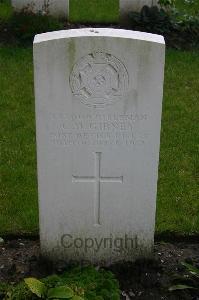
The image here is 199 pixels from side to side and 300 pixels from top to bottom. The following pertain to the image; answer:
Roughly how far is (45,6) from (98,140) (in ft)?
20.6

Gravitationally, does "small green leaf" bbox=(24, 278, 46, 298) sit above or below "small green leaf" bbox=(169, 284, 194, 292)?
above

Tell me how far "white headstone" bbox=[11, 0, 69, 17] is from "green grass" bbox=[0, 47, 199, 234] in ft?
3.26

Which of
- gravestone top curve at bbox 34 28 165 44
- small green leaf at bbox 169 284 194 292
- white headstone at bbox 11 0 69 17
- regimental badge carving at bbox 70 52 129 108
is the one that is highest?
white headstone at bbox 11 0 69 17

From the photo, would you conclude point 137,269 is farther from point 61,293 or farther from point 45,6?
point 45,6

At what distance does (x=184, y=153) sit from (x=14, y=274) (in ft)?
8.70

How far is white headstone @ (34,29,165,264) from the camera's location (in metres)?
3.99

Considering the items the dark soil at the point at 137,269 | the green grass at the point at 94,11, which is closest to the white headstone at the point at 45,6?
the green grass at the point at 94,11

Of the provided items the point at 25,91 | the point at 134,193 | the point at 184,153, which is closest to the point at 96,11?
the point at 25,91

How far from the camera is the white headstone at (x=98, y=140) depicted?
399 centimetres

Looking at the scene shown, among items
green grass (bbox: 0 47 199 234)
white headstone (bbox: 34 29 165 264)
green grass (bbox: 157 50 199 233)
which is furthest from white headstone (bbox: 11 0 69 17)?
white headstone (bbox: 34 29 165 264)

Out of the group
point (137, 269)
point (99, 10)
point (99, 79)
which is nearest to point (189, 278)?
point (137, 269)

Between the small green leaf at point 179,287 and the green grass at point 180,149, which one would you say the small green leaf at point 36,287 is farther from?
Result: the green grass at point 180,149

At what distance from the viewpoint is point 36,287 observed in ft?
12.7

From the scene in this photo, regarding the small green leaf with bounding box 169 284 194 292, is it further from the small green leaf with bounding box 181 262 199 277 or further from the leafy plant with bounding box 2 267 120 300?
the leafy plant with bounding box 2 267 120 300
